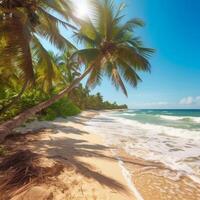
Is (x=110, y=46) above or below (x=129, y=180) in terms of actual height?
above

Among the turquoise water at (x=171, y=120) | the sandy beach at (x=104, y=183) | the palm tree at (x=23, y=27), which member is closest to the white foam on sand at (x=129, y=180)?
the sandy beach at (x=104, y=183)

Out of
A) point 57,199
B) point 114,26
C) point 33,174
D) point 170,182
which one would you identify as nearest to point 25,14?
point 114,26

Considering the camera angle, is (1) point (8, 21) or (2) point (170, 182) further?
(1) point (8, 21)

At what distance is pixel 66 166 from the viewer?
3.65 m

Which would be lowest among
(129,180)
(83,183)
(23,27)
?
(129,180)

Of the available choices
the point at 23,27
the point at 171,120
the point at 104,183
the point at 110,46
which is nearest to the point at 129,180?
the point at 104,183

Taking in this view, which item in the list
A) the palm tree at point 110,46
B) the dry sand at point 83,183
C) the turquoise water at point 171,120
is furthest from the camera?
the turquoise water at point 171,120

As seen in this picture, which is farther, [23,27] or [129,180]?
[23,27]

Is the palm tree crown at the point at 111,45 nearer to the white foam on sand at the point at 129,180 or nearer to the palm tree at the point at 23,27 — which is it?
the palm tree at the point at 23,27

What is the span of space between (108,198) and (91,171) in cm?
104

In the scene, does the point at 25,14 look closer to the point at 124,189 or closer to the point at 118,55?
the point at 118,55

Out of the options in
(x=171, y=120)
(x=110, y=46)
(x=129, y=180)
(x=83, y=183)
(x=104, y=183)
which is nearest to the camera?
(x=83, y=183)

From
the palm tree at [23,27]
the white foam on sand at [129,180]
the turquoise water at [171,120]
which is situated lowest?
the white foam on sand at [129,180]

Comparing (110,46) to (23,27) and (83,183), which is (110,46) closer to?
(23,27)
